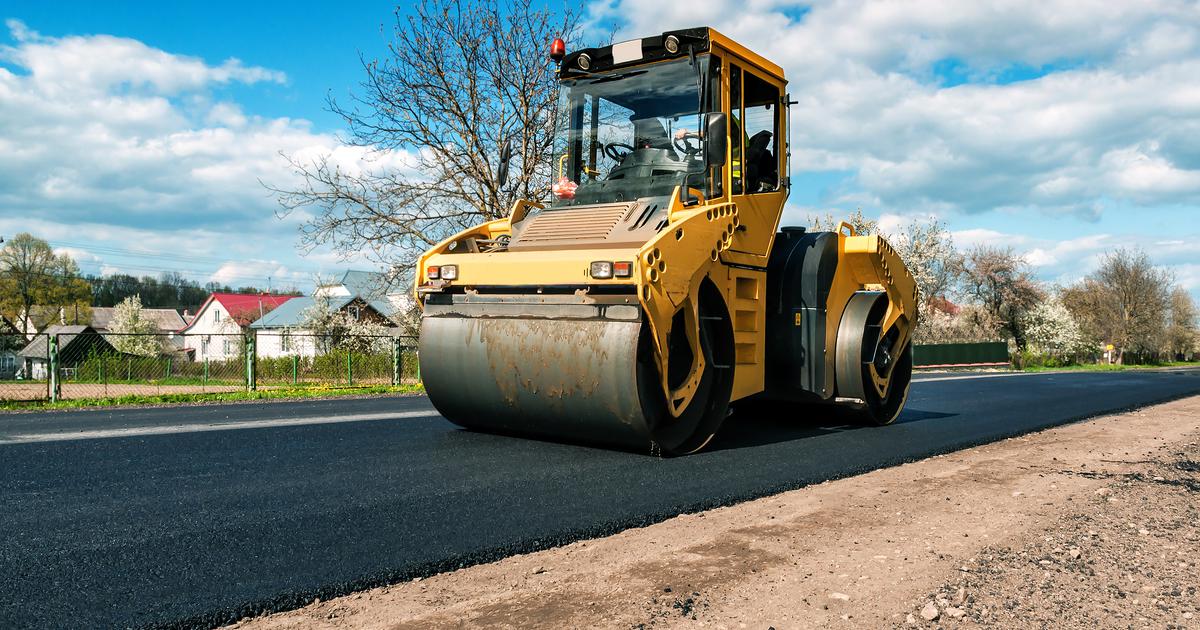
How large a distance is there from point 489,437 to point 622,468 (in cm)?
156

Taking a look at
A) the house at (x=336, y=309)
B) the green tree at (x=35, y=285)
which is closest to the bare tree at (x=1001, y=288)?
the house at (x=336, y=309)

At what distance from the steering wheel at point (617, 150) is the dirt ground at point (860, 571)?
11.2ft

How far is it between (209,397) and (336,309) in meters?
36.4

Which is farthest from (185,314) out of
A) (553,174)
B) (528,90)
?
(553,174)

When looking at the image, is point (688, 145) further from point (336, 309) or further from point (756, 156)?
point (336, 309)

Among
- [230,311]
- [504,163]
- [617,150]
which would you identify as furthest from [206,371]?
[230,311]

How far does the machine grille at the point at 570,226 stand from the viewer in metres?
6.39

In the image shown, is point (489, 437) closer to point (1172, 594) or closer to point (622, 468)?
point (622, 468)

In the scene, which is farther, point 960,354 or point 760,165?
point 960,354

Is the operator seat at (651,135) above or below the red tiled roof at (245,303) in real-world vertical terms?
below

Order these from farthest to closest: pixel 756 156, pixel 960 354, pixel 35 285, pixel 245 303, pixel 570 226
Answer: pixel 245 303
pixel 35 285
pixel 960 354
pixel 756 156
pixel 570 226

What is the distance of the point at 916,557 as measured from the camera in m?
3.89

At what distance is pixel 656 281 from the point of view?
564 centimetres

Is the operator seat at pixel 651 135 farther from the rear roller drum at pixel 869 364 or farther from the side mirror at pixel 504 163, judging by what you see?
the side mirror at pixel 504 163
